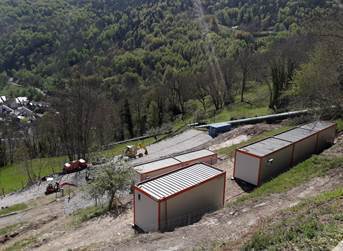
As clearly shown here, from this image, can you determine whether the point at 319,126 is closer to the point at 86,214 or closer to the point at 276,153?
the point at 276,153

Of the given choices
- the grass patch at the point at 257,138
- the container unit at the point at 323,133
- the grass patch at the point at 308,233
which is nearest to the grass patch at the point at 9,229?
the grass patch at the point at 308,233

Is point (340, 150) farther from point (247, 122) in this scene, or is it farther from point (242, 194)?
point (247, 122)

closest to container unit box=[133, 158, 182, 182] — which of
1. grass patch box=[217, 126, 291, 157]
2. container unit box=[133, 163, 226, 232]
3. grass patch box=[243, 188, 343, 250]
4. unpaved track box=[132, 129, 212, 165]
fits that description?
container unit box=[133, 163, 226, 232]

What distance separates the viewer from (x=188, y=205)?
15.9 meters

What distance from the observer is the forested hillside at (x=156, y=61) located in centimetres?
4209

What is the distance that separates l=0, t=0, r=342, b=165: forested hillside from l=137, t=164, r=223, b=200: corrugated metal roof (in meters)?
9.15

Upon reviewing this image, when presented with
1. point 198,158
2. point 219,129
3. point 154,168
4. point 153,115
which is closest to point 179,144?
point 219,129

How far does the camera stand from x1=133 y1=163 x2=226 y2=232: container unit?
15.0 m

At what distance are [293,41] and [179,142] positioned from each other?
839 inches

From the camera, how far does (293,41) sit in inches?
1777

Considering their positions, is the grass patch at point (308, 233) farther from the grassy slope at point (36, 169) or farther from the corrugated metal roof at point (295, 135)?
the grassy slope at point (36, 169)

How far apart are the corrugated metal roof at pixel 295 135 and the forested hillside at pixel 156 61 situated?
9.26 feet

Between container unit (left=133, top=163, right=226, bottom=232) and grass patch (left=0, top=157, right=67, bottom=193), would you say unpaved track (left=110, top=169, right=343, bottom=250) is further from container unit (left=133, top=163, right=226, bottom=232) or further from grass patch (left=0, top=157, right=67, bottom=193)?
grass patch (left=0, top=157, right=67, bottom=193)

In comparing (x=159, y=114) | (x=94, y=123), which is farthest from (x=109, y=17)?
(x=94, y=123)
